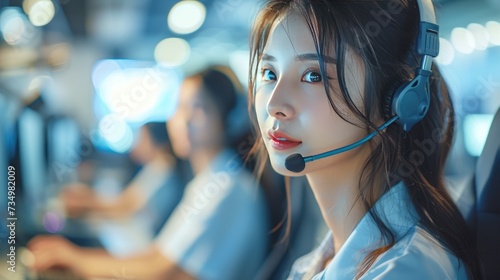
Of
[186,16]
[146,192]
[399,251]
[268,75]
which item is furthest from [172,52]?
[399,251]

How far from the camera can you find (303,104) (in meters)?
0.93

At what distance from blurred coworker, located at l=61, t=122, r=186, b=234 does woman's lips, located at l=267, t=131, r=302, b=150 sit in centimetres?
69

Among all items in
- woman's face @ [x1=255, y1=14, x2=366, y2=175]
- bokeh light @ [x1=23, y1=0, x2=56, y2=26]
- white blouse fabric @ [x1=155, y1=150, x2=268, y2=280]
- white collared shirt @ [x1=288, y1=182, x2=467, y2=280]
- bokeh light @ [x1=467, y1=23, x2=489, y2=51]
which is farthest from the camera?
bokeh light @ [x1=23, y1=0, x2=56, y2=26]

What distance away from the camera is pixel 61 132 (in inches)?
63.2

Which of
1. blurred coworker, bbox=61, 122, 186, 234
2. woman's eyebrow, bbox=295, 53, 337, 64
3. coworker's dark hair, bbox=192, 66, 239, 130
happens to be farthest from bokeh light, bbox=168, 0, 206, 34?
Answer: woman's eyebrow, bbox=295, 53, 337, 64

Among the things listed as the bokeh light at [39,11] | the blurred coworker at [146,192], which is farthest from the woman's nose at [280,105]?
the bokeh light at [39,11]

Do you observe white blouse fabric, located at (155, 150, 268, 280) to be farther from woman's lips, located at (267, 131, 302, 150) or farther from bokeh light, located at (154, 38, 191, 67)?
woman's lips, located at (267, 131, 302, 150)

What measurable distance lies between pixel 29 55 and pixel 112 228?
52 cm

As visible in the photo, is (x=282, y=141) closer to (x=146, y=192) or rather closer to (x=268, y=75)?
(x=268, y=75)

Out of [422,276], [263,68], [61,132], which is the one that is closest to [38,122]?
[61,132]

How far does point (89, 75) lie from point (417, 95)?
3.13 feet

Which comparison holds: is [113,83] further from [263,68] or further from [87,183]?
[263,68]

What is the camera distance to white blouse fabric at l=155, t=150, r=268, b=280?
142 centimetres

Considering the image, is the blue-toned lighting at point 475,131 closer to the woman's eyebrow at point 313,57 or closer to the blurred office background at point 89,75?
the woman's eyebrow at point 313,57
